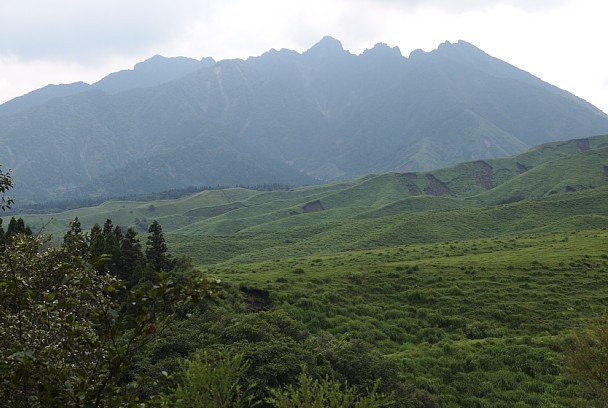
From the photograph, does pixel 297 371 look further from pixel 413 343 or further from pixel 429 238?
pixel 429 238

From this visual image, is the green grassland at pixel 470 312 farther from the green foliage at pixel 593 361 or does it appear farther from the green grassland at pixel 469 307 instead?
the green foliage at pixel 593 361

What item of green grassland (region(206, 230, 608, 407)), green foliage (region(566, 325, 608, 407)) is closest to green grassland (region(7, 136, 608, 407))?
green grassland (region(206, 230, 608, 407))

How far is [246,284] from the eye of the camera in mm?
51281

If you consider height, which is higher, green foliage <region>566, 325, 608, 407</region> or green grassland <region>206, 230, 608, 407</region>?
green foliage <region>566, 325, 608, 407</region>

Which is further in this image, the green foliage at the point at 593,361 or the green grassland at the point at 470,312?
the green grassland at the point at 470,312

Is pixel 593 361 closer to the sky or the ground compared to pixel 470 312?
closer to the sky

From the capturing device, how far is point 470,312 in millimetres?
48375

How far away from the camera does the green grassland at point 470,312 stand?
3441 centimetres

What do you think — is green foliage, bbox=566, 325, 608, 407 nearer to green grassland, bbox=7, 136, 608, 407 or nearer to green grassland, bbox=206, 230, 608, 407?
green grassland, bbox=7, 136, 608, 407

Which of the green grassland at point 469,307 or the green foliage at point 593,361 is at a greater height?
the green foliage at point 593,361

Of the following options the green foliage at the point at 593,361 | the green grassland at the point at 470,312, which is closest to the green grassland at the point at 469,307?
the green grassland at the point at 470,312

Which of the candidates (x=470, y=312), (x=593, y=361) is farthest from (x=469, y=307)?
(x=593, y=361)

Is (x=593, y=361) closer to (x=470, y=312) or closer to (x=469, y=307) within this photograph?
(x=470, y=312)

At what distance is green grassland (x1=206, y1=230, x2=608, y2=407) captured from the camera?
34406mm
